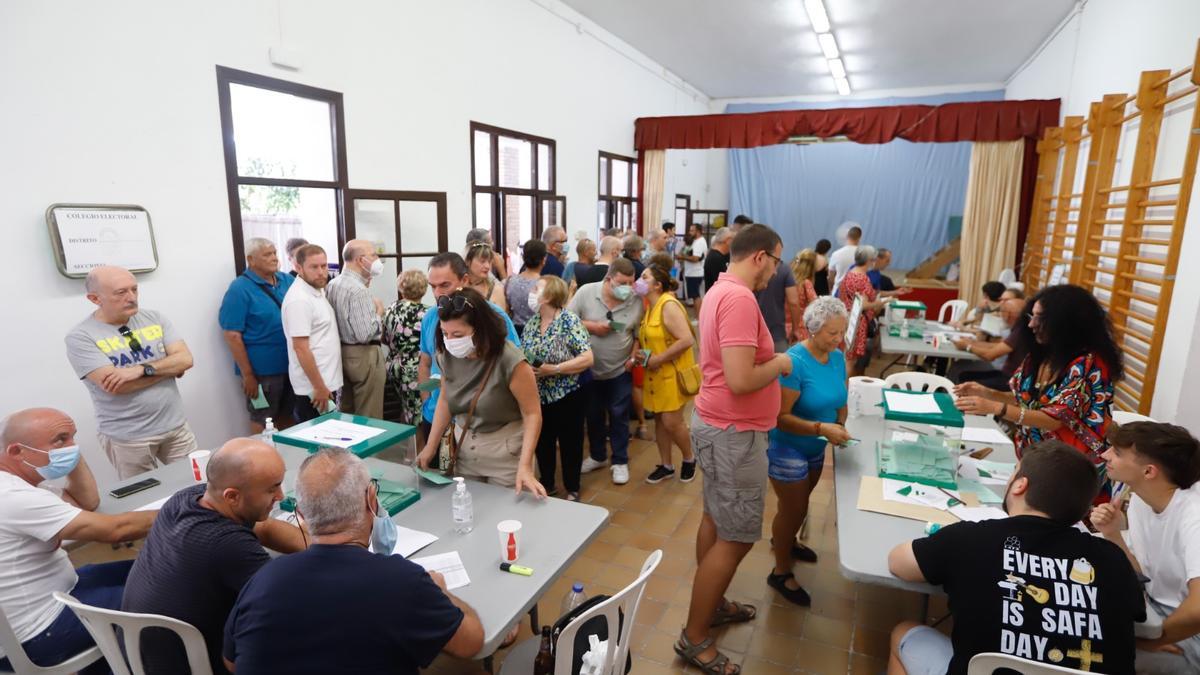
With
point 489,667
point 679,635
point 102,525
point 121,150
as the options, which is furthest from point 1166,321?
point 121,150

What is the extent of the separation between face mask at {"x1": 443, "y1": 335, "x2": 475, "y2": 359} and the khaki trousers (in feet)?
5.37

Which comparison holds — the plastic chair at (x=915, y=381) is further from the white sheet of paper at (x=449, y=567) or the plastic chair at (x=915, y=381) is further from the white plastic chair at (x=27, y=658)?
the white plastic chair at (x=27, y=658)

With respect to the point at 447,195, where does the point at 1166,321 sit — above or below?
below

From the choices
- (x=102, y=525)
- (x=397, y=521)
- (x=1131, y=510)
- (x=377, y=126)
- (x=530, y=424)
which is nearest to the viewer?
(x=102, y=525)

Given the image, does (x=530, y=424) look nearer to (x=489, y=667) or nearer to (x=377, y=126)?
(x=489, y=667)

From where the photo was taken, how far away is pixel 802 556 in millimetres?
3000

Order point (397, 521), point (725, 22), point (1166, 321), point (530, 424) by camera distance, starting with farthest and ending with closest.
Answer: point (725, 22)
point (1166, 321)
point (530, 424)
point (397, 521)

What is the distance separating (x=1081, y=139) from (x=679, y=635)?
Result: 5350 mm

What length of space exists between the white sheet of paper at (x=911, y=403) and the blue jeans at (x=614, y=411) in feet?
5.50

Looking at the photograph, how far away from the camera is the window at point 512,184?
573 centimetres

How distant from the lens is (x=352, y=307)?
3482mm

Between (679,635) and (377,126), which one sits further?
(377,126)

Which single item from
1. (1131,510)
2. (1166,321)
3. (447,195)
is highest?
(447,195)

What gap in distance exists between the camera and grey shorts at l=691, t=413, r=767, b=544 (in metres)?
2.13
